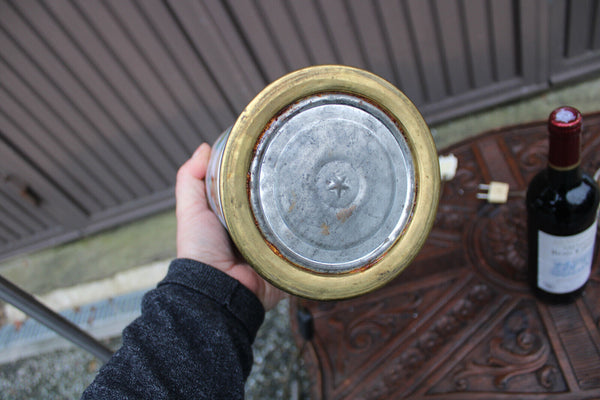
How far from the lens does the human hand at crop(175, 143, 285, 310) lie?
117cm

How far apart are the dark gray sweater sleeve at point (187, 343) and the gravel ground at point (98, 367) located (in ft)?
2.00

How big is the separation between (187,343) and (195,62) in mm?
1236

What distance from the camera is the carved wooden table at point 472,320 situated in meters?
1.06

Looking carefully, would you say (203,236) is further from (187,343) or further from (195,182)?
(187,343)

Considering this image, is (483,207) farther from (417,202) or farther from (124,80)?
(124,80)

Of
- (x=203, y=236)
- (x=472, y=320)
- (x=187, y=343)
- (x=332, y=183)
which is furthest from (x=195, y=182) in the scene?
(x=472, y=320)

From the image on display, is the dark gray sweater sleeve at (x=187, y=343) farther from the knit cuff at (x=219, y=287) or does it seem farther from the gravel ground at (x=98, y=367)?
the gravel ground at (x=98, y=367)

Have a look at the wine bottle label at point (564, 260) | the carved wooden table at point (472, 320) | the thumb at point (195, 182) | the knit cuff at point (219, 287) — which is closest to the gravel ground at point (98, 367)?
the carved wooden table at point (472, 320)

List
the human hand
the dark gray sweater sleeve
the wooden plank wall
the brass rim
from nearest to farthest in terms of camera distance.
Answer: the brass rim, the dark gray sweater sleeve, the human hand, the wooden plank wall

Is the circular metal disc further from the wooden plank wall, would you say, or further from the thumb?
the wooden plank wall

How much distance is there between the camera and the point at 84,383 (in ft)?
6.09

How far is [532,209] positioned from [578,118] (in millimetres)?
259

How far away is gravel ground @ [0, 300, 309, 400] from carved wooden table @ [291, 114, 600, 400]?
0.40 metres

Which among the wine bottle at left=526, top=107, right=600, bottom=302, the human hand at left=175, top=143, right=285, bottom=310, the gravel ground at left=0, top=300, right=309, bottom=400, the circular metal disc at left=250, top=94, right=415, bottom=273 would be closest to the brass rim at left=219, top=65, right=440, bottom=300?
the circular metal disc at left=250, top=94, right=415, bottom=273
